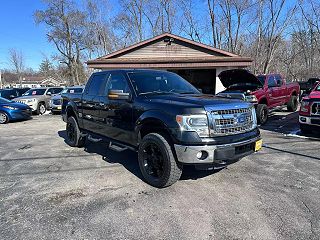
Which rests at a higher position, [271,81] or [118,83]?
[118,83]

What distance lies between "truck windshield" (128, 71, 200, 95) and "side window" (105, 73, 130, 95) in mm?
154

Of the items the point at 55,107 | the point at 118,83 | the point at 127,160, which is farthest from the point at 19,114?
the point at 118,83

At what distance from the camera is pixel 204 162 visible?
388 centimetres

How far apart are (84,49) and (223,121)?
4756 centimetres

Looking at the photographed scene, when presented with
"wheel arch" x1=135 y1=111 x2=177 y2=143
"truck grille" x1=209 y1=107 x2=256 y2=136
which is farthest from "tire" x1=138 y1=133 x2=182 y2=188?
"truck grille" x1=209 y1=107 x2=256 y2=136

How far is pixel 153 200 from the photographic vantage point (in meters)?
3.94

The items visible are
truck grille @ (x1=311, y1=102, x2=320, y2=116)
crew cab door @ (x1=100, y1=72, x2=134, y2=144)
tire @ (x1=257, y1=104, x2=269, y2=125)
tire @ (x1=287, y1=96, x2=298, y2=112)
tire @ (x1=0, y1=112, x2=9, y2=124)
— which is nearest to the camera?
crew cab door @ (x1=100, y1=72, x2=134, y2=144)

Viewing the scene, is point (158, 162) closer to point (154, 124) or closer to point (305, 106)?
point (154, 124)

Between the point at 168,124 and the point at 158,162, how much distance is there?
75cm

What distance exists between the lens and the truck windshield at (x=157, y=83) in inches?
196

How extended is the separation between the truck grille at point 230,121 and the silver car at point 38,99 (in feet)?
47.9

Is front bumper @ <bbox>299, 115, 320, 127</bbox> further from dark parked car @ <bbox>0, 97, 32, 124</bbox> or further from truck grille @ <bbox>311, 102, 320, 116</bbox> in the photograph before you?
dark parked car @ <bbox>0, 97, 32, 124</bbox>

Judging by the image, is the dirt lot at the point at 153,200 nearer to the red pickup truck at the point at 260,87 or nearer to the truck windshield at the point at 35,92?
the red pickup truck at the point at 260,87

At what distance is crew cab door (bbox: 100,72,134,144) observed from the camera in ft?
16.1
